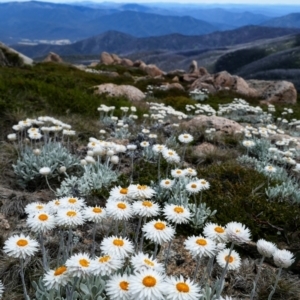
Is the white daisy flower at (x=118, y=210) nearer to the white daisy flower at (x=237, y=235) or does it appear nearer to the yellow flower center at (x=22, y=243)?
the yellow flower center at (x=22, y=243)

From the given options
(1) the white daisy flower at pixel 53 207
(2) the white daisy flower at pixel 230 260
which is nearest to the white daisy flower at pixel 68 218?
(1) the white daisy flower at pixel 53 207

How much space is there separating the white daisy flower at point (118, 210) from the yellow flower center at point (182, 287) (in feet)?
2.18

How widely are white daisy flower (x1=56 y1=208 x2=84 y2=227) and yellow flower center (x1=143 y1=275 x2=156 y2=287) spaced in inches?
25.3

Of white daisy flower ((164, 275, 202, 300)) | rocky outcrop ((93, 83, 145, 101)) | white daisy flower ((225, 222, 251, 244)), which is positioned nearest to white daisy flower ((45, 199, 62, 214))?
white daisy flower ((164, 275, 202, 300))

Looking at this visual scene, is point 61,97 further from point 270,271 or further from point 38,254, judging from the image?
point 270,271

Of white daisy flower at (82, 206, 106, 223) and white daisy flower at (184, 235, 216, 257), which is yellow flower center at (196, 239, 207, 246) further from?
white daisy flower at (82, 206, 106, 223)

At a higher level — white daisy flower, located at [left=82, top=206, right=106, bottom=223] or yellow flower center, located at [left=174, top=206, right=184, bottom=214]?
yellow flower center, located at [left=174, top=206, right=184, bottom=214]

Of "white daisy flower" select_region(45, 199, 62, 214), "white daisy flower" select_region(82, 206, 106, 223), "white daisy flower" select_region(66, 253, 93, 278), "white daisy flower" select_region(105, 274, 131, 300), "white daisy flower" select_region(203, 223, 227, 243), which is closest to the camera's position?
"white daisy flower" select_region(105, 274, 131, 300)

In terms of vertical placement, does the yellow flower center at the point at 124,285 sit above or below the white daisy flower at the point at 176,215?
above

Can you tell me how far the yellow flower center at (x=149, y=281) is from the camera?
166 cm

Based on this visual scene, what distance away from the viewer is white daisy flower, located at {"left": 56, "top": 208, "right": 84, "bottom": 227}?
2174 millimetres

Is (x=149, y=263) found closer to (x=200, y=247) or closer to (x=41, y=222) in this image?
(x=200, y=247)

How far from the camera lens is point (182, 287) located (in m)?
1.74

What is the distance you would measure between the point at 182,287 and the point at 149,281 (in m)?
0.17
